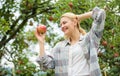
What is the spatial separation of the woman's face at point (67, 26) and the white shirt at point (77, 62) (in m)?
0.11

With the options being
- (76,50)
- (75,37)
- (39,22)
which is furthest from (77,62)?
(39,22)

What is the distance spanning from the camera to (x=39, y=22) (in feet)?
31.7

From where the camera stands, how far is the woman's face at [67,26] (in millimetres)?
2973

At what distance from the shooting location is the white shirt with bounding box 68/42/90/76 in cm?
285

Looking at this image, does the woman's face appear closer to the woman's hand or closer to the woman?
the woman

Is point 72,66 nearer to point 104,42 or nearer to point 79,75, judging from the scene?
point 79,75

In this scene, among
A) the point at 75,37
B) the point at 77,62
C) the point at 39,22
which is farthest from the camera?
the point at 39,22

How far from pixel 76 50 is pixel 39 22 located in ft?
22.1

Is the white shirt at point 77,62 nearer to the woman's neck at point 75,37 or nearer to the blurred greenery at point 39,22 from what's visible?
the woman's neck at point 75,37

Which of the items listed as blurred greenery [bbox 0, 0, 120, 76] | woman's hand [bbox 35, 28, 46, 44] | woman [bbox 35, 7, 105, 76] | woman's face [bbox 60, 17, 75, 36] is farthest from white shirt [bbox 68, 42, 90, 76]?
blurred greenery [bbox 0, 0, 120, 76]

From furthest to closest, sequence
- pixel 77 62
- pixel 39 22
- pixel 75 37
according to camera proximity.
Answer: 1. pixel 39 22
2. pixel 75 37
3. pixel 77 62

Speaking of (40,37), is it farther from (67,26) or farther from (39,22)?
(39,22)

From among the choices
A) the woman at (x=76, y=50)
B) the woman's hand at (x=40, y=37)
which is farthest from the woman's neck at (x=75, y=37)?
the woman's hand at (x=40, y=37)

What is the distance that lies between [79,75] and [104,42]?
3172 millimetres
